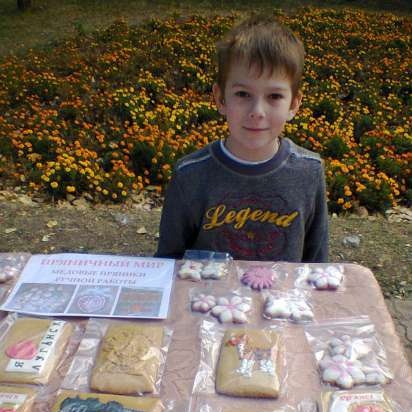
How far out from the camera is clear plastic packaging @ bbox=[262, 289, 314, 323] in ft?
4.55

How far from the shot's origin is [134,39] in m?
7.24

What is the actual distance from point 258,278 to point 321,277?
0.61 ft

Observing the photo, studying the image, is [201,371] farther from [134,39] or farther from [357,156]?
[134,39]

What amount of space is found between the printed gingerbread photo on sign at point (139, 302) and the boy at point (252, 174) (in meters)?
0.49

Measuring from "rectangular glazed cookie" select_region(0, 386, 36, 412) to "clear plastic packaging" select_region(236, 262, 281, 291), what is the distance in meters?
0.66

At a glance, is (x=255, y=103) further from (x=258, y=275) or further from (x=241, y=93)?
(x=258, y=275)

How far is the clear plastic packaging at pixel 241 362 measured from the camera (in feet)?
3.81

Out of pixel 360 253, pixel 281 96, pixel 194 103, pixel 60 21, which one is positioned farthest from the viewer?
pixel 60 21

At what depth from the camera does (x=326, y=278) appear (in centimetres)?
152

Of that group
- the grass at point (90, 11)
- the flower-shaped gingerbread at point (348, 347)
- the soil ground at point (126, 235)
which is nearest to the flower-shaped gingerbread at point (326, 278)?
the flower-shaped gingerbread at point (348, 347)

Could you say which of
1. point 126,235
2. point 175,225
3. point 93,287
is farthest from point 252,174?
point 126,235

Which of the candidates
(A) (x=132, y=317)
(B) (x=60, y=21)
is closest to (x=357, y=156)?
(A) (x=132, y=317)

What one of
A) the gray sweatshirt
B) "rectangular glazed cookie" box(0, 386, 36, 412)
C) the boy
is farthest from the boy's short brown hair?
"rectangular glazed cookie" box(0, 386, 36, 412)

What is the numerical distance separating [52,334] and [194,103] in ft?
12.9
